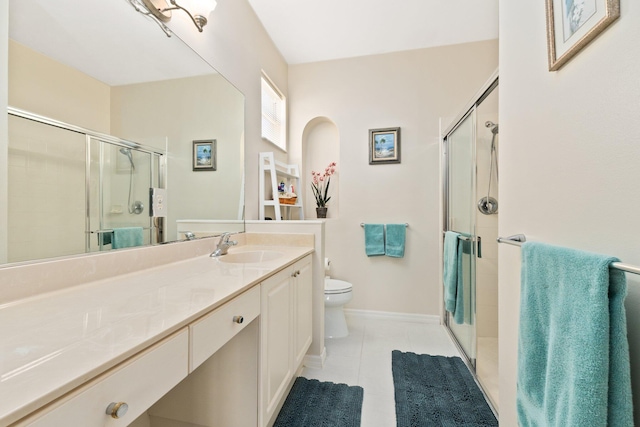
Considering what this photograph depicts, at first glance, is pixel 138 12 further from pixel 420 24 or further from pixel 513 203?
pixel 420 24

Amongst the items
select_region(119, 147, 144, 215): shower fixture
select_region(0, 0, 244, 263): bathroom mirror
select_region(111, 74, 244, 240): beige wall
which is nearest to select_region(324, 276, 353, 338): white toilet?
select_region(111, 74, 244, 240): beige wall

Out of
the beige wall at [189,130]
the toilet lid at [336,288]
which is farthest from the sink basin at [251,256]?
the toilet lid at [336,288]

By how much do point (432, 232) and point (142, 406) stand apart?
247 centimetres

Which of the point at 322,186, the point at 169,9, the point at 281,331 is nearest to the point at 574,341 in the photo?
the point at 281,331

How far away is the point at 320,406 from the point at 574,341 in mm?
1250

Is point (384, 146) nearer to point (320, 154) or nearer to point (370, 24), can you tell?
point (320, 154)

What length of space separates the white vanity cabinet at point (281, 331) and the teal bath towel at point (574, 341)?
88 centimetres

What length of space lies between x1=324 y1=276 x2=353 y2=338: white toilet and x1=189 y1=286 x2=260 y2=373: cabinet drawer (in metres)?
1.22

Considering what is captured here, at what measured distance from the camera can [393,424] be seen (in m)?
1.30

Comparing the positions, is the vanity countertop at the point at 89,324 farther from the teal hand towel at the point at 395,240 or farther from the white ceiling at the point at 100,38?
the teal hand towel at the point at 395,240

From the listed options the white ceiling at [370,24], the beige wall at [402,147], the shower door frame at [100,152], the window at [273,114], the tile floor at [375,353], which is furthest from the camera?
the beige wall at [402,147]

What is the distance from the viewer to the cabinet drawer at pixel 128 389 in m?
0.40

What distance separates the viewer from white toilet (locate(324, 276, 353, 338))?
215cm

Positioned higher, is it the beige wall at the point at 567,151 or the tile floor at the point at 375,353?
the beige wall at the point at 567,151
